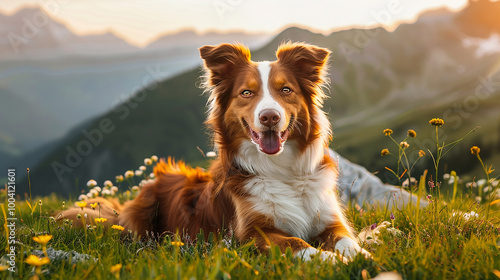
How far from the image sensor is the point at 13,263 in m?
3.15

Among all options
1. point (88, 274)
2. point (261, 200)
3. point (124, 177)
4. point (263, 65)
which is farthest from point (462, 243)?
point (124, 177)

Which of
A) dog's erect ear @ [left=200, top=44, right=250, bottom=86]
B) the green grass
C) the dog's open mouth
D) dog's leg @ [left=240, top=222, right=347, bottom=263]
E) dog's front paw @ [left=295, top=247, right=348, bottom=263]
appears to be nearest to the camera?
the green grass

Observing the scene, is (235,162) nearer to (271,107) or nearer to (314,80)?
(271,107)

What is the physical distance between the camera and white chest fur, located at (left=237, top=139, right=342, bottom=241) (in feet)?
13.7

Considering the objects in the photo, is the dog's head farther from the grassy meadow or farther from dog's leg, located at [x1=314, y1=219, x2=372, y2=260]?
the grassy meadow

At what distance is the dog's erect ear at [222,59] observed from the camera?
459 centimetres

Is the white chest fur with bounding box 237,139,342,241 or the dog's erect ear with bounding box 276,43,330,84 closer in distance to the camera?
the white chest fur with bounding box 237,139,342,241

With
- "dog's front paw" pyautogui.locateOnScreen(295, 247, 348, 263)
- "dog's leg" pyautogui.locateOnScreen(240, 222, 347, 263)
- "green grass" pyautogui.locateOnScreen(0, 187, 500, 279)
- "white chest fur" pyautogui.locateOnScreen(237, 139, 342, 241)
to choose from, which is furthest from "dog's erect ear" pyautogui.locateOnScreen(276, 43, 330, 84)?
"dog's front paw" pyautogui.locateOnScreen(295, 247, 348, 263)

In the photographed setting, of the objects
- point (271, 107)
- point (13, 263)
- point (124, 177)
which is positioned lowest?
point (124, 177)

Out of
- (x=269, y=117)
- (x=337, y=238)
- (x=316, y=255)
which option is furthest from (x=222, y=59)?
(x=316, y=255)

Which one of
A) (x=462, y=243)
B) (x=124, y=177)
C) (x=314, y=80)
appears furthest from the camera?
(x=124, y=177)

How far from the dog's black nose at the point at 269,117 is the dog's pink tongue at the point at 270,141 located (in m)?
0.19

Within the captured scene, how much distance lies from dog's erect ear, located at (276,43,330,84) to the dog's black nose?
93cm

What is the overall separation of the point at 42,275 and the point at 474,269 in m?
3.11
